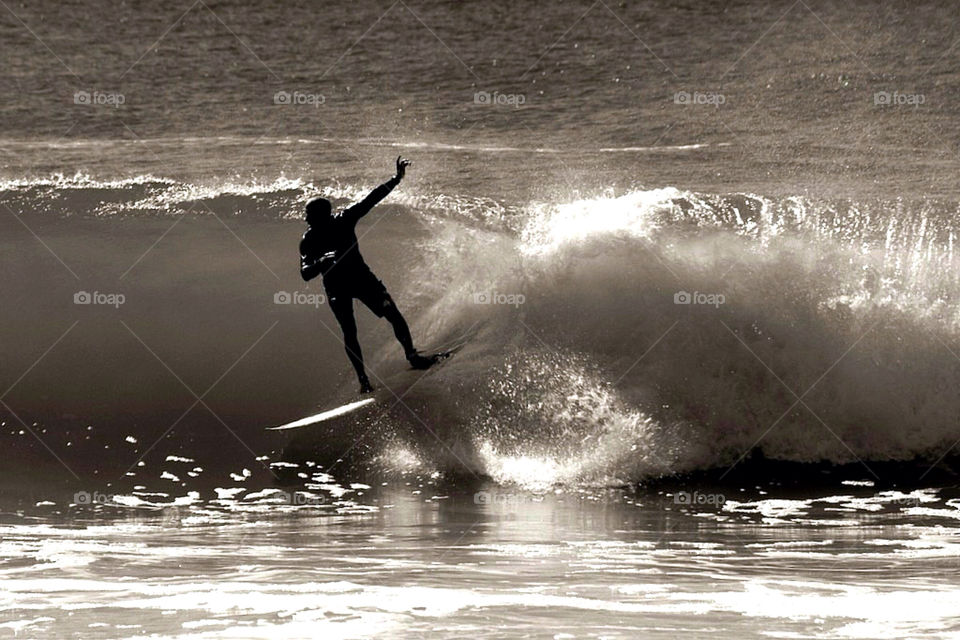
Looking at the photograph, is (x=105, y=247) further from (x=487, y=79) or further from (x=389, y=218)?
(x=487, y=79)

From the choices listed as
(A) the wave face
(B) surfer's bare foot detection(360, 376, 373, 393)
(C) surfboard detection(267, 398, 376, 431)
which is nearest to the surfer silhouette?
(B) surfer's bare foot detection(360, 376, 373, 393)

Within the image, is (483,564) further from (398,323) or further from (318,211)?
(318,211)

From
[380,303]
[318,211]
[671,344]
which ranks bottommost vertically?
[671,344]

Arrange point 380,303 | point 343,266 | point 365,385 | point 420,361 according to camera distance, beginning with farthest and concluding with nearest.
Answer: point 420,361 < point 365,385 < point 380,303 < point 343,266

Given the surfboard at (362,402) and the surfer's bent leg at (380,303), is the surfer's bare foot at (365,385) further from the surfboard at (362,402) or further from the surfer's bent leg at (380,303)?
the surfer's bent leg at (380,303)

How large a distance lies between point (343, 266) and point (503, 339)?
77.8 inches

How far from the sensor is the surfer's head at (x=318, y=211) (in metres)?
10.4

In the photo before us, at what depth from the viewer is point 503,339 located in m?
12.0

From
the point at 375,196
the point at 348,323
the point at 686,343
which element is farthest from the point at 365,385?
the point at 686,343

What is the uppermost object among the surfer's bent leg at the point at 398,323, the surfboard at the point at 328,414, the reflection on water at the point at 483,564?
the surfer's bent leg at the point at 398,323

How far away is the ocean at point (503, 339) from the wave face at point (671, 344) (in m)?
0.04

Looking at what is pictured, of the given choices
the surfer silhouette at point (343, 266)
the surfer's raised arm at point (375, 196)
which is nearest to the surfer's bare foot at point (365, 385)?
the surfer silhouette at point (343, 266)

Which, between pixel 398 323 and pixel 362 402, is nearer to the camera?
pixel 398 323

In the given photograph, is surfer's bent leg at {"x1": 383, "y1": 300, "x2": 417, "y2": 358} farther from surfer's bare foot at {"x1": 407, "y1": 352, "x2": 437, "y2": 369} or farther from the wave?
the wave
